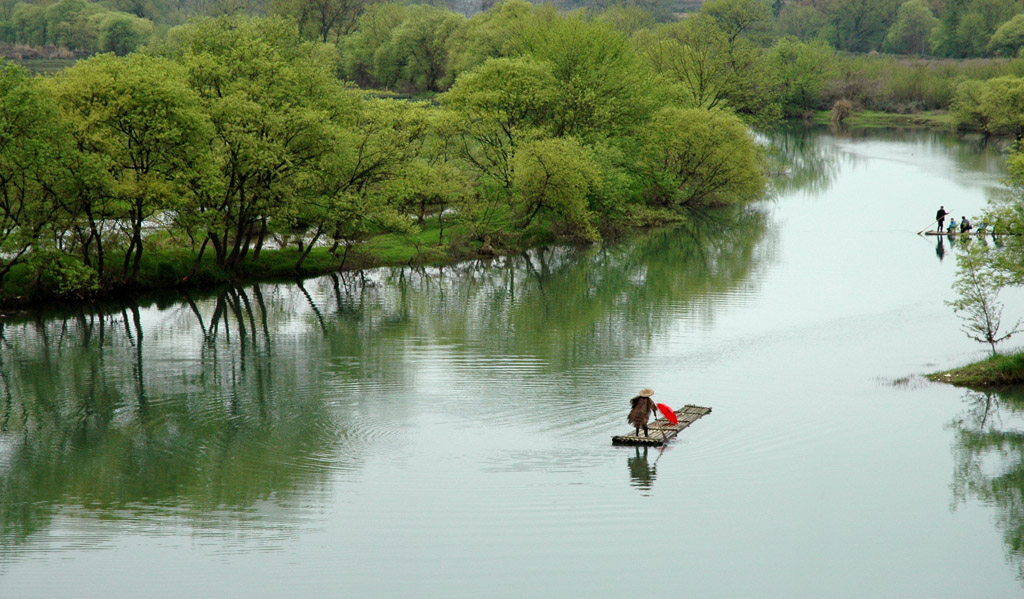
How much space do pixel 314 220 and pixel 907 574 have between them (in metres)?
37.4

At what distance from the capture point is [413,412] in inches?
1126

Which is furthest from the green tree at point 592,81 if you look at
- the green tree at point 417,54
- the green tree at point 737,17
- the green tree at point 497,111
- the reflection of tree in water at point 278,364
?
the green tree at point 417,54

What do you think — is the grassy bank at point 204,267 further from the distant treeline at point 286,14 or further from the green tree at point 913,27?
the green tree at point 913,27

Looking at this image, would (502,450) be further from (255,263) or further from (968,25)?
(968,25)

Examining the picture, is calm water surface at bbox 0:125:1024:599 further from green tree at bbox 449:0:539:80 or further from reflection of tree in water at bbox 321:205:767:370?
green tree at bbox 449:0:539:80

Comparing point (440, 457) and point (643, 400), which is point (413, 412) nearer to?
point (440, 457)

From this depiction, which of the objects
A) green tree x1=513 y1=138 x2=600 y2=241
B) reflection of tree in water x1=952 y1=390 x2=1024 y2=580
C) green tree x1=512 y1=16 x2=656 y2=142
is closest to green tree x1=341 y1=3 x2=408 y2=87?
green tree x1=512 y1=16 x2=656 y2=142

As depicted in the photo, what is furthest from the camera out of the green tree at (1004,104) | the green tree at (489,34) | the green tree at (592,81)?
the green tree at (1004,104)

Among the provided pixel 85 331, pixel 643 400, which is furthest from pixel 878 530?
pixel 85 331

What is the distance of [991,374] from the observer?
1243 inches

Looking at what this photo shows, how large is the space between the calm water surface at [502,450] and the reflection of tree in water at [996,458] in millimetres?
97

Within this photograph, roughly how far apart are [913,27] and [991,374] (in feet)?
608

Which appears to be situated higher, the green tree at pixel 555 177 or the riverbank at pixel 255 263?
the green tree at pixel 555 177

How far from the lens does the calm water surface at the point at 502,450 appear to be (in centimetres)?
1992
